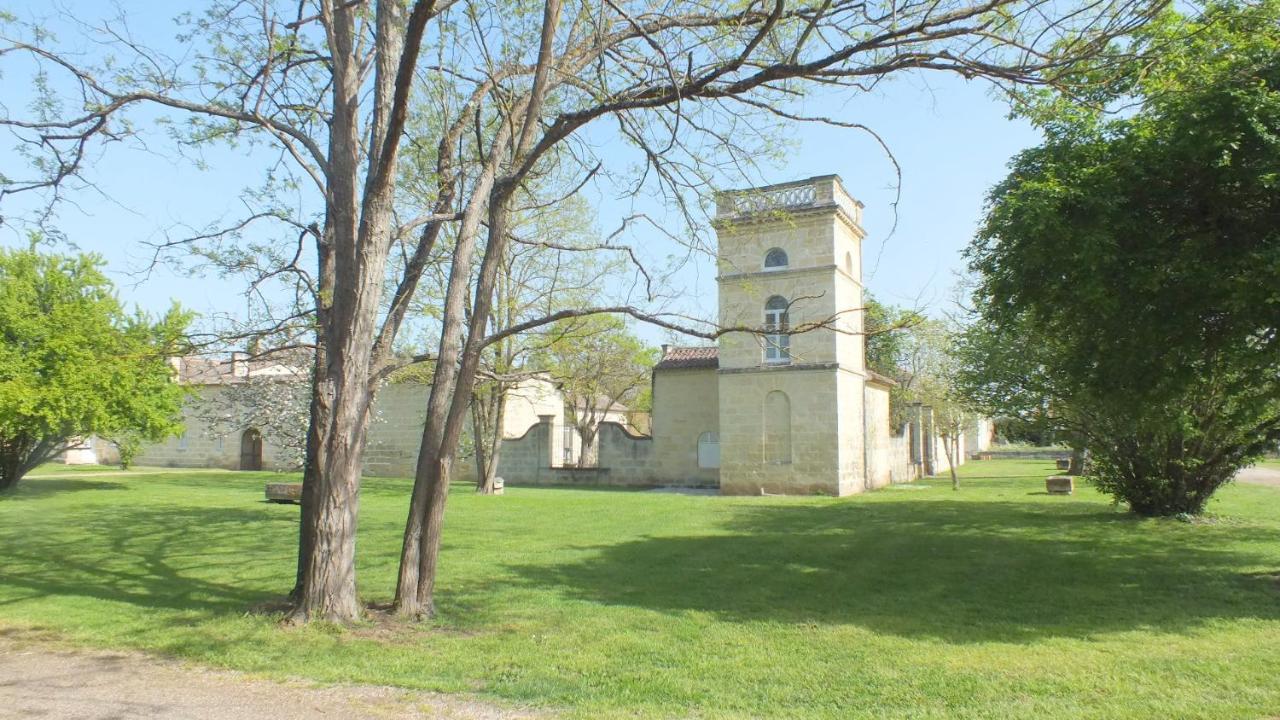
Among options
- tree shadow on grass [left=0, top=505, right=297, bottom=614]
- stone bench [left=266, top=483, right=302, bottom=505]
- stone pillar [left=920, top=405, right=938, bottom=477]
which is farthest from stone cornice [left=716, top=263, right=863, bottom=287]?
stone pillar [left=920, top=405, right=938, bottom=477]

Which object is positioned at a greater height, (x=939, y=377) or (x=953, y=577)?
(x=939, y=377)

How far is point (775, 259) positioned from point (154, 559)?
1762 centimetres

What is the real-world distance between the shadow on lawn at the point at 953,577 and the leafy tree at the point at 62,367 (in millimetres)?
13345

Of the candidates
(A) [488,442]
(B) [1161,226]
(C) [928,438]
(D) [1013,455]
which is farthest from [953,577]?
(D) [1013,455]

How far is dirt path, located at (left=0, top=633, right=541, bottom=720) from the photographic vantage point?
4844 millimetres

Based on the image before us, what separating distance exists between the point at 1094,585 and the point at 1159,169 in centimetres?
463

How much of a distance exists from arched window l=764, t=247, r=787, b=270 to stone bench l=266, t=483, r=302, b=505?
1395cm

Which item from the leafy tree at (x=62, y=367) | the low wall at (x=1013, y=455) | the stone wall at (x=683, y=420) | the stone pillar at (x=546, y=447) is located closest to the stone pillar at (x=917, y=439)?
the stone wall at (x=683, y=420)

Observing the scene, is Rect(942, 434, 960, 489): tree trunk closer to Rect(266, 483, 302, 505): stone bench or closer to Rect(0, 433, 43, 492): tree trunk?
Rect(266, 483, 302, 505): stone bench

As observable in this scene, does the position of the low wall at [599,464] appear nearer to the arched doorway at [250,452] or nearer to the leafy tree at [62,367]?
the leafy tree at [62,367]

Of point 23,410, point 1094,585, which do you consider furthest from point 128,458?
point 1094,585

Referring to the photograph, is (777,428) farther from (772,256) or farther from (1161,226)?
(1161,226)

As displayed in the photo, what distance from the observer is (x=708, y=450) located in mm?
26984

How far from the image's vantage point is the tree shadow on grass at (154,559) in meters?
8.42
